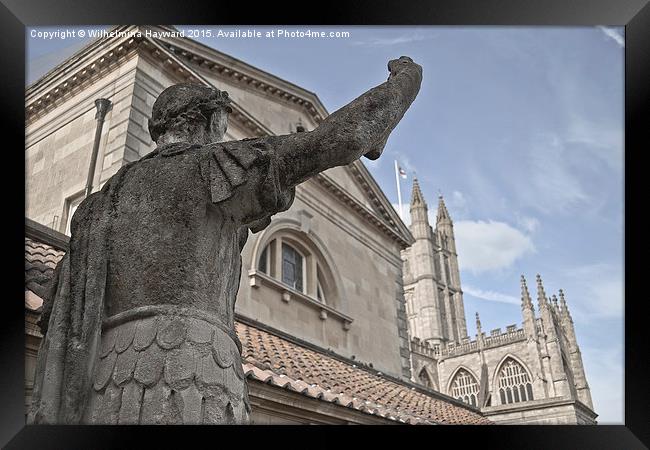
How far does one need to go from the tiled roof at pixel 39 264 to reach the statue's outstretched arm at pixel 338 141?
413 centimetres

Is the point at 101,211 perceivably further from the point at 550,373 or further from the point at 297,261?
the point at 550,373

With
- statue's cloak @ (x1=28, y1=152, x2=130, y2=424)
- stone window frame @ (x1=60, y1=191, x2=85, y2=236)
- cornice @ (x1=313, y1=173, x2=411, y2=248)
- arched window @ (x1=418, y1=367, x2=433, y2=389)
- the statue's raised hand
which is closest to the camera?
statue's cloak @ (x1=28, y1=152, x2=130, y2=424)

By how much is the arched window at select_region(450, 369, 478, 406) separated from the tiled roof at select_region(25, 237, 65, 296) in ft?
180

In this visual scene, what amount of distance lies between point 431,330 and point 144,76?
63.2 m

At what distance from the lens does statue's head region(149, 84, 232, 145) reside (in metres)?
2.47

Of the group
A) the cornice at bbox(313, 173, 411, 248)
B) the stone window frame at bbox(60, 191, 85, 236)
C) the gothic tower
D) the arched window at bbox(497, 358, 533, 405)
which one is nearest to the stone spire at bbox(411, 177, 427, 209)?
the gothic tower

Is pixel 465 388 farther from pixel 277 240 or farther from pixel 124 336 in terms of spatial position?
pixel 124 336

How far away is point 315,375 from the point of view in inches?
376

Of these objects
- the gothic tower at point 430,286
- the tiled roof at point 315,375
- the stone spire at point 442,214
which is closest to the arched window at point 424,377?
the gothic tower at point 430,286

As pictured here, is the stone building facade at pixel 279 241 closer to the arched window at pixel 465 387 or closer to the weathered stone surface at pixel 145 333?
the weathered stone surface at pixel 145 333

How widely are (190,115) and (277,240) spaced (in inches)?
411

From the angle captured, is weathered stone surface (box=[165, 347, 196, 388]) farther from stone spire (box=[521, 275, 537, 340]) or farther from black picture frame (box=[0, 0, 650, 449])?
stone spire (box=[521, 275, 537, 340])
